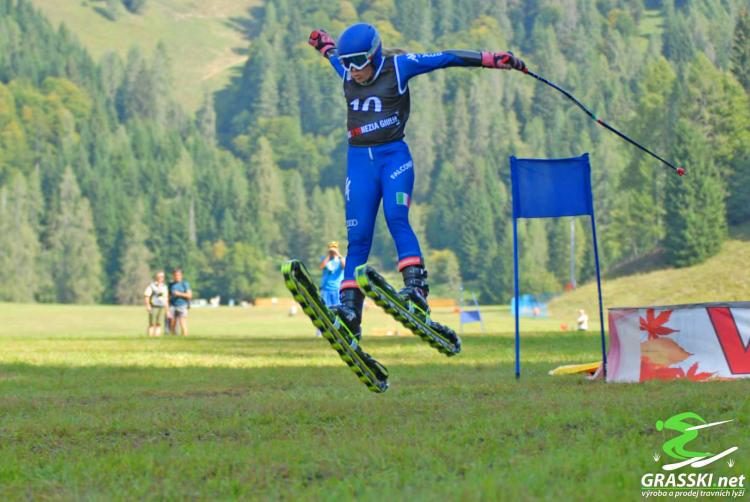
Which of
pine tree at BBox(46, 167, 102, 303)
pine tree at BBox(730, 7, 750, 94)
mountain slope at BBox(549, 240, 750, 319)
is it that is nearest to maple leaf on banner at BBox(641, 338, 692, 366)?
mountain slope at BBox(549, 240, 750, 319)

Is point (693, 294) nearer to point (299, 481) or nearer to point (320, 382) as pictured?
point (320, 382)

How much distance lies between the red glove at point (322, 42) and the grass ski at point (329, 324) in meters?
2.95

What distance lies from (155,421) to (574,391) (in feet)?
14.7

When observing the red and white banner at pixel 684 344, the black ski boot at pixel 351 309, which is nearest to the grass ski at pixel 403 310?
the black ski boot at pixel 351 309

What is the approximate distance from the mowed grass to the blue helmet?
3.34 m

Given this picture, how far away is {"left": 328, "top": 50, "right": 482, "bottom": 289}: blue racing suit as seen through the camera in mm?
12016

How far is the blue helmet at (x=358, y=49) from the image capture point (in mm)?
11898

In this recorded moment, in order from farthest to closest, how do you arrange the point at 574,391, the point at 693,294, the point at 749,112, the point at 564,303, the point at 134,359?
the point at 749,112
the point at 564,303
the point at 693,294
the point at 134,359
the point at 574,391

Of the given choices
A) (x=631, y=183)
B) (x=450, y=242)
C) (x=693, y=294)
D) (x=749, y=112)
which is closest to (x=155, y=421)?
(x=693, y=294)

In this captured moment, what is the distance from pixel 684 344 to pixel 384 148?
4371mm

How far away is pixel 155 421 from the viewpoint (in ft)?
36.0

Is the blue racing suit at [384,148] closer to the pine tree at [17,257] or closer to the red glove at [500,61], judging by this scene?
the red glove at [500,61]

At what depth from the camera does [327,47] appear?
13.3 metres

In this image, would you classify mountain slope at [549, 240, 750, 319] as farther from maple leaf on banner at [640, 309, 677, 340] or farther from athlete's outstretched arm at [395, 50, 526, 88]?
athlete's outstretched arm at [395, 50, 526, 88]
